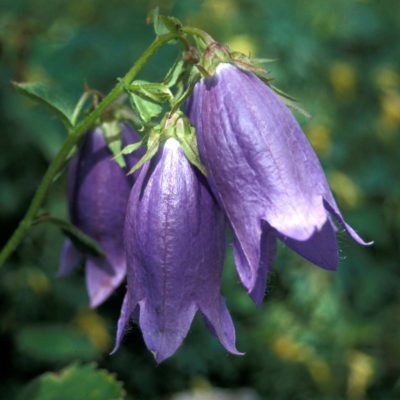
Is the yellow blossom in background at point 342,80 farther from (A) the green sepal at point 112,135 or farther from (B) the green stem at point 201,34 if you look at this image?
(B) the green stem at point 201,34

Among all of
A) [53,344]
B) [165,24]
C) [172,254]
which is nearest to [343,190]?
[53,344]

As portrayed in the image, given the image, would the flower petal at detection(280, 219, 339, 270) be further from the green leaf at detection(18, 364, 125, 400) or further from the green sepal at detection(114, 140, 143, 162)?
the green leaf at detection(18, 364, 125, 400)

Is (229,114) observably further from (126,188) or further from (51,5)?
(51,5)

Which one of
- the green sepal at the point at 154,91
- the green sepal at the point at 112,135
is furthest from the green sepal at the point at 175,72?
the green sepal at the point at 112,135

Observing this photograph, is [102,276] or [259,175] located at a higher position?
[259,175]

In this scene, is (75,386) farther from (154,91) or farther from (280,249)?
(280,249)

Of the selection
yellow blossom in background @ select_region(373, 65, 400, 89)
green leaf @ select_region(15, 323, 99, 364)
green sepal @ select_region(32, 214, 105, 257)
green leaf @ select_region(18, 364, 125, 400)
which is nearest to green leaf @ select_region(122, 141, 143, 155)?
green sepal @ select_region(32, 214, 105, 257)

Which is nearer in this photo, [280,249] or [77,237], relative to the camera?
[77,237]

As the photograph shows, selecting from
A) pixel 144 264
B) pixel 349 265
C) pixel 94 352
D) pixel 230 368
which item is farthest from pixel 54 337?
pixel 144 264
